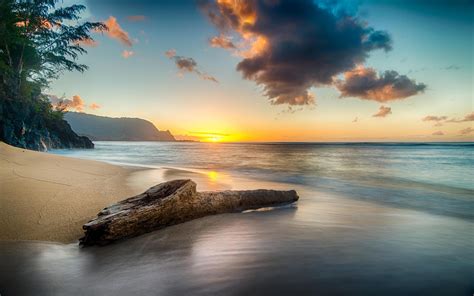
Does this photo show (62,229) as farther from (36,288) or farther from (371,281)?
(371,281)

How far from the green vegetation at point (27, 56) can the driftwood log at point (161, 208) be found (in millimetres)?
24327

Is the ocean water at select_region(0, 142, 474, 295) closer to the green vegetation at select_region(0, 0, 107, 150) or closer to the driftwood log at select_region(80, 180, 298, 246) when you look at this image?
the driftwood log at select_region(80, 180, 298, 246)

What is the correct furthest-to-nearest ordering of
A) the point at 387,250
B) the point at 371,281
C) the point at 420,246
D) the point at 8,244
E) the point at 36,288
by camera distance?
the point at 420,246 < the point at 387,250 < the point at 8,244 < the point at 371,281 < the point at 36,288

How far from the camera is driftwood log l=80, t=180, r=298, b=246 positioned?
3.43 meters

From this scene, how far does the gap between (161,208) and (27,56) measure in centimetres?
3048

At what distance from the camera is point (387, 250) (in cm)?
375

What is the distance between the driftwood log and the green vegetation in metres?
24.3

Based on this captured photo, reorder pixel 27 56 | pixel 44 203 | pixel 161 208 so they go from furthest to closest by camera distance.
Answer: pixel 27 56, pixel 44 203, pixel 161 208

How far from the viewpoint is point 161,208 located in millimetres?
3988

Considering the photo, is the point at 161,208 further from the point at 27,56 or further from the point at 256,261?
the point at 27,56

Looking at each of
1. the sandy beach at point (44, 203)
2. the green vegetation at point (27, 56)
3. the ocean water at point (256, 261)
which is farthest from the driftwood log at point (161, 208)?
the green vegetation at point (27, 56)

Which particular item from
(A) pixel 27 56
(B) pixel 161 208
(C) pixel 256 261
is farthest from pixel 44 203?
(A) pixel 27 56

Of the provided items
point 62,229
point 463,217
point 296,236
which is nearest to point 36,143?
point 62,229

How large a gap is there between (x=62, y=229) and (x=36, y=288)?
156 cm
